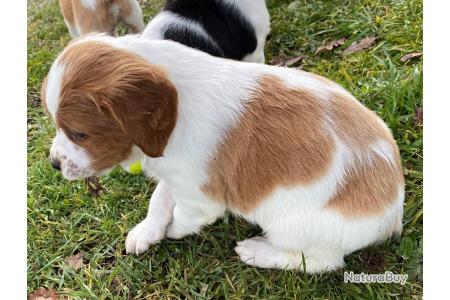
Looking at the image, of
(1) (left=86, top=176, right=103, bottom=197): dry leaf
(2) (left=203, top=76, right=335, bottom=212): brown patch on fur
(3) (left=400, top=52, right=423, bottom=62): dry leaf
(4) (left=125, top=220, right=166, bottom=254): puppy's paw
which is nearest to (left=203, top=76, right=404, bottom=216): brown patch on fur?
(2) (left=203, top=76, right=335, bottom=212): brown patch on fur

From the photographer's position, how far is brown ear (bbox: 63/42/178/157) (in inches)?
78.5

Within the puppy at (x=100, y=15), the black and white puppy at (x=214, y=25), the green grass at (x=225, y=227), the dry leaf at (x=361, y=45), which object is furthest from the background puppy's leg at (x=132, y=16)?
the dry leaf at (x=361, y=45)

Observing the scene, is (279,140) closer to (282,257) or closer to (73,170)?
(282,257)

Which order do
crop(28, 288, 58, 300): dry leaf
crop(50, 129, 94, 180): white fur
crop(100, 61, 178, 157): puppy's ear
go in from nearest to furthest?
crop(100, 61, 178, 157): puppy's ear
crop(50, 129, 94, 180): white fur
crop(28, 288, 58, 300): dry leaf

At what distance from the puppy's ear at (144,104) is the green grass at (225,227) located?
1.25m

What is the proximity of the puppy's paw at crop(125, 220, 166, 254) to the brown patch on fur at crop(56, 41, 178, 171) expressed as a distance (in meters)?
1.13

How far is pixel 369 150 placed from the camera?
2.33 meters

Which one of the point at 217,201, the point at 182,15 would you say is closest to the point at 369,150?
the point at 217,201

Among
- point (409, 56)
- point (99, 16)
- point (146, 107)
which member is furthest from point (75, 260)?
point (409, 56)

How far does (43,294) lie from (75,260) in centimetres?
31

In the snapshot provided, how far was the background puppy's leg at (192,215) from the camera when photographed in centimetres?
260

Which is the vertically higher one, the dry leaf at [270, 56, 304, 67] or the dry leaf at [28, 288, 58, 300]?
the dry leaf at [270, 56, 304, 67]

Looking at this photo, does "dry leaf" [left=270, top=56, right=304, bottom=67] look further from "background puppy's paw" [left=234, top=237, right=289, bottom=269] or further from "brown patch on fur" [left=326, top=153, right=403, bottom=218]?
"brown patch on fur" [left=326, top=153, right=403, bottom=218]

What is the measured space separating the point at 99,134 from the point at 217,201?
79cm
